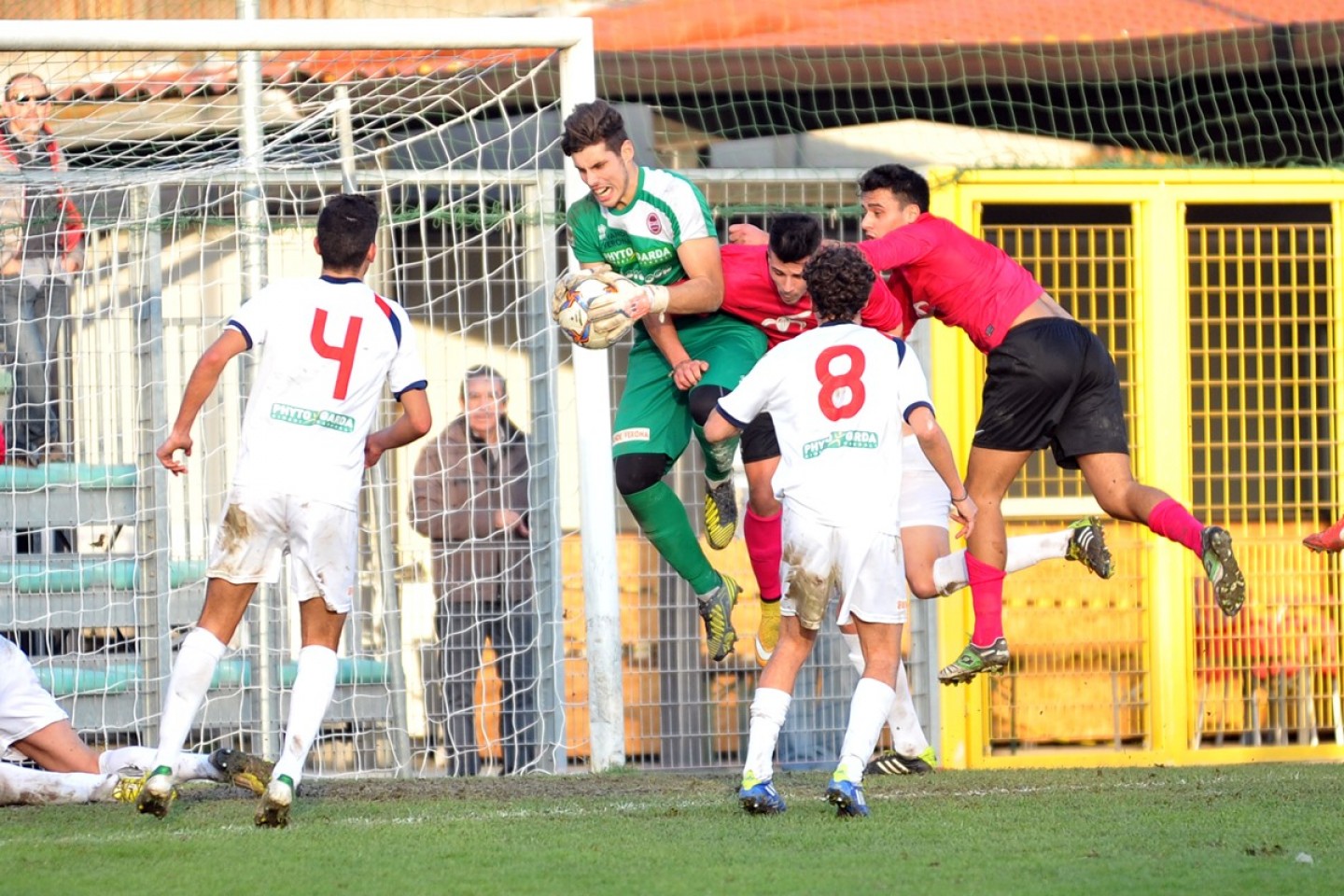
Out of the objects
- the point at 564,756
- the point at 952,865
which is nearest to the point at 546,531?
the point at 564,756

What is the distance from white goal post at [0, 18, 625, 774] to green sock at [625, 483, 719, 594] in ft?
2.65

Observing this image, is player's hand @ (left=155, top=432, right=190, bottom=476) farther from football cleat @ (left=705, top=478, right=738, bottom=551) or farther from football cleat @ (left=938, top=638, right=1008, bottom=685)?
football cleat @ (left=938, top=638, right=1008, bottom=685)

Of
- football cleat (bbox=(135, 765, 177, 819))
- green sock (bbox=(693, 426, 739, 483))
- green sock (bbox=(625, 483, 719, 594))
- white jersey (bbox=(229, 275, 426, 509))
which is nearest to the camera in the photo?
football cleat (bbox=(135, 765, 177, 819))

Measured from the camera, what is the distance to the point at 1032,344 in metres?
6.76

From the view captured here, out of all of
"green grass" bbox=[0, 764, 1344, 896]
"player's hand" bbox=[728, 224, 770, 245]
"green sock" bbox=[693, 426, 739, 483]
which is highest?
"player's hand" bbox=[728, 224, 770, 245]

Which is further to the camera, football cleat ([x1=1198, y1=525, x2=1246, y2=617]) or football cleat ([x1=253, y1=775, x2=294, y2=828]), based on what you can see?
football cleat ([x1=1198, y1=525, x2=1246, y2=617])

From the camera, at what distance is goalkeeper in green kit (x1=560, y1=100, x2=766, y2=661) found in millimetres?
6680

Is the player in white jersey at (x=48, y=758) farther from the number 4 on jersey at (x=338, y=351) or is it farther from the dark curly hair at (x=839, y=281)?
the dark curly hair at (x=839, y=281)

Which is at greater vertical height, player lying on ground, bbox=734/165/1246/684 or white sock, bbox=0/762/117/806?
player lying on ground, bbox=734/165/1246/684

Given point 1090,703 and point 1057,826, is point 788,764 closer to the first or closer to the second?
point 1090,703

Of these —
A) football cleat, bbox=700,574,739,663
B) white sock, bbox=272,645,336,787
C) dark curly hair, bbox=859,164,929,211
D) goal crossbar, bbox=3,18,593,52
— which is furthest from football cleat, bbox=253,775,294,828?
goal crossbar, bbox=3,18,593,52

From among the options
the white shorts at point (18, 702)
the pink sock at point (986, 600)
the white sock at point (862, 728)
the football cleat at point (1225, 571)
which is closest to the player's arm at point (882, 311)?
the pink sock at point (986, 600)

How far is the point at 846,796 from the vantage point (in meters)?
5.68

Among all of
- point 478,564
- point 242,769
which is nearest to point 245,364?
point 478,564
